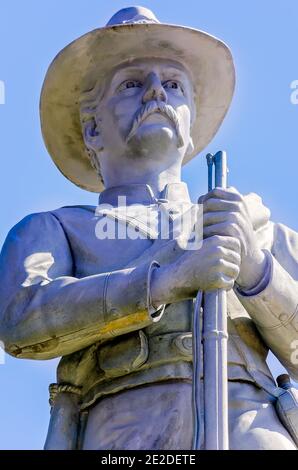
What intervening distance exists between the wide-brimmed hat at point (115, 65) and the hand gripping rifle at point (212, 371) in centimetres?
283

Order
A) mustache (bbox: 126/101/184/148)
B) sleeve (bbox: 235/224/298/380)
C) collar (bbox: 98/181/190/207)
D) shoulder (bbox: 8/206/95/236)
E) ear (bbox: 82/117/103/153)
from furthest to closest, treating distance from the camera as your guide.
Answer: ear (bbox: 82/117/103/153) → mustache (bbox: 126/101/184/148) → collar (bbox: 98/181/190/207) → shoulder (bbox: 8/206/95/236) → sleeve (bbox: 235/224/298/380)

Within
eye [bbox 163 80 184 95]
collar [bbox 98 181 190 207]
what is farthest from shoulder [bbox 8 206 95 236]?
eye [bbox 163 80 184 95]

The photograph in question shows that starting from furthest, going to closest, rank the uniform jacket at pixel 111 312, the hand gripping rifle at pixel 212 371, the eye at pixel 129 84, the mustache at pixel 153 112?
the eye at pixel 129 84, the mustache at pixel 153 112, the uniform jacket at pixel 111 312, the hand gripping rifle at pixel 212 371

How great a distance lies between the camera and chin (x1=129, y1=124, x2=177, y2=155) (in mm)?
13250

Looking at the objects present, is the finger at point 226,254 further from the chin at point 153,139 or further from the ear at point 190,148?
the ear at point 190,148

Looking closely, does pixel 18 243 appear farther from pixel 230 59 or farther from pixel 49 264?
pixel 230 59

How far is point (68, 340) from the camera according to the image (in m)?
12.1

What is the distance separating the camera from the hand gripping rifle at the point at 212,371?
36.3ft

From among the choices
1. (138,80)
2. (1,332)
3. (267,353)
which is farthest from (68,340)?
(138,80)

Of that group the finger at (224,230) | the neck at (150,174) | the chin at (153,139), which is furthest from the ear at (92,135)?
the finger at (224,230)

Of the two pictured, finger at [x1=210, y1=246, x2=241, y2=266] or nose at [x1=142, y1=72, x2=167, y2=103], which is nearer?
finger at [x1=210, y1=246, x2=241, y2=266]

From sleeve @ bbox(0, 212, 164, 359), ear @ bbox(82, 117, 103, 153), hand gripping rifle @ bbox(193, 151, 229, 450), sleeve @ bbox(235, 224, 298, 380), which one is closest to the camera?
hand gripping rifle @ bbox(193, 151, 229, 450)

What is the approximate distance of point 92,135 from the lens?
13.9 m

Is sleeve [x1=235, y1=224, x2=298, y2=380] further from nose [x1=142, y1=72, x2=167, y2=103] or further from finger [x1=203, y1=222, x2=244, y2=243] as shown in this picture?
nose [x1=142, y1=72, x2=167, y2=103]
